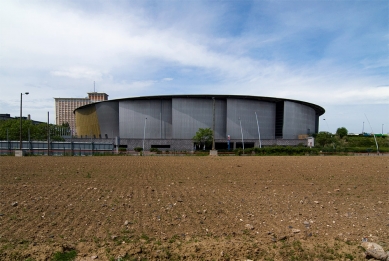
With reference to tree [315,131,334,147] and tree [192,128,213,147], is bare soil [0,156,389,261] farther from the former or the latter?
tree [315,131,334,147]

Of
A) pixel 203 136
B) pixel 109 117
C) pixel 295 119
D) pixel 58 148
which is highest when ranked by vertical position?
pixel 109 117

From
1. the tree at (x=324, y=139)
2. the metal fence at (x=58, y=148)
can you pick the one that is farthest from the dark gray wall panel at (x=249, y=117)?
the metal fence at (x=58, y=148)

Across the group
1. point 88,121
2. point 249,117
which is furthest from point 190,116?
point 88,121

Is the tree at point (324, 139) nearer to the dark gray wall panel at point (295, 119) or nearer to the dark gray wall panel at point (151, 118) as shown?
the dark gray wall panel at point (295, 119)

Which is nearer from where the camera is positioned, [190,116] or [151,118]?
[190,116]

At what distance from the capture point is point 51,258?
5164 millimetres

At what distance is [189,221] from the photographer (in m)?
7.32

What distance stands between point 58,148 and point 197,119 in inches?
1591

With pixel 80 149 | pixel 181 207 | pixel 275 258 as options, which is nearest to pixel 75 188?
pixel 181 207

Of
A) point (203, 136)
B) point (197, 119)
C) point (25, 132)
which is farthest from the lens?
point (197, 119)

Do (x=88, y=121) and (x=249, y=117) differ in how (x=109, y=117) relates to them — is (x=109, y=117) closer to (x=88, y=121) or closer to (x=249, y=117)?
(x=88, y=121)

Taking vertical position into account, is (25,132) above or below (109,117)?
below

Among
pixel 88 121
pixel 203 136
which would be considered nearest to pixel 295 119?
pixel 203 136

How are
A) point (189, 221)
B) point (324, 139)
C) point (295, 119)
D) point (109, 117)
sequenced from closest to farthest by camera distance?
point (189, 221) → point (324, 139) → point (295, 119) → point (109, 117)
